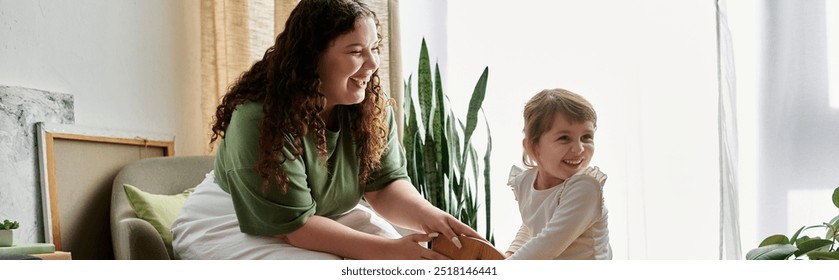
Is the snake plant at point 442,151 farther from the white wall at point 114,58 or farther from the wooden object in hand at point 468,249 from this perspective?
the wooden object in hand at point 468,249

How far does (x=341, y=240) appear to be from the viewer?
3.42 ft

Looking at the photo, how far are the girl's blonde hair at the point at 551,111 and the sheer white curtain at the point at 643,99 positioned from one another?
943 millimetres

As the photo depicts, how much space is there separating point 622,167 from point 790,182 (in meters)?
0.40

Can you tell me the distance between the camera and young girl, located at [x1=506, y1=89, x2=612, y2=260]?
0.94 meters

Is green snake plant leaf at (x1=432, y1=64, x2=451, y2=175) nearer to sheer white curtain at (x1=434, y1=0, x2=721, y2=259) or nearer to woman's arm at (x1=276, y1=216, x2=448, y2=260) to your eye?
sheer white curtain at (x1=434, y1=0, x2=721, y2=259)

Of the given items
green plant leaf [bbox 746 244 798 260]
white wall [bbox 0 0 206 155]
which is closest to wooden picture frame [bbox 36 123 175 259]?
white wall [bbox 0 0 206 155]

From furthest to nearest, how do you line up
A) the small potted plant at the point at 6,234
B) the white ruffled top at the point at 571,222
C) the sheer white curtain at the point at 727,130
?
the sheer white curtain at the point at 727,130, the small potted plant at the point at 6,234, the white ruffled top at the point at 571,222

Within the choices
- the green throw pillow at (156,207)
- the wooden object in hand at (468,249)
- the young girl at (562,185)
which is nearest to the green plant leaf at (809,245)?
the young girl at (562,185)

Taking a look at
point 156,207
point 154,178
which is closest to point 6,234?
point 156,207

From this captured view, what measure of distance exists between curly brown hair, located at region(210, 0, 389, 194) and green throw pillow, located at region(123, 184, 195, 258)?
0.44 metres

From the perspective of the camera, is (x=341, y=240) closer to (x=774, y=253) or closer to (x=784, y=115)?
(x=774, y=253)

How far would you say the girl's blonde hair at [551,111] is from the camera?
97 centimetres

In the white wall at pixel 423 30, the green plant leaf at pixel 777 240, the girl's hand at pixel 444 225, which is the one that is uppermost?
the white wall at pixel 423 30

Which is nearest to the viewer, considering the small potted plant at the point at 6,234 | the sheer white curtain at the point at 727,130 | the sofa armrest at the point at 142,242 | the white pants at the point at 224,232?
the white pants at the point at 224,232
